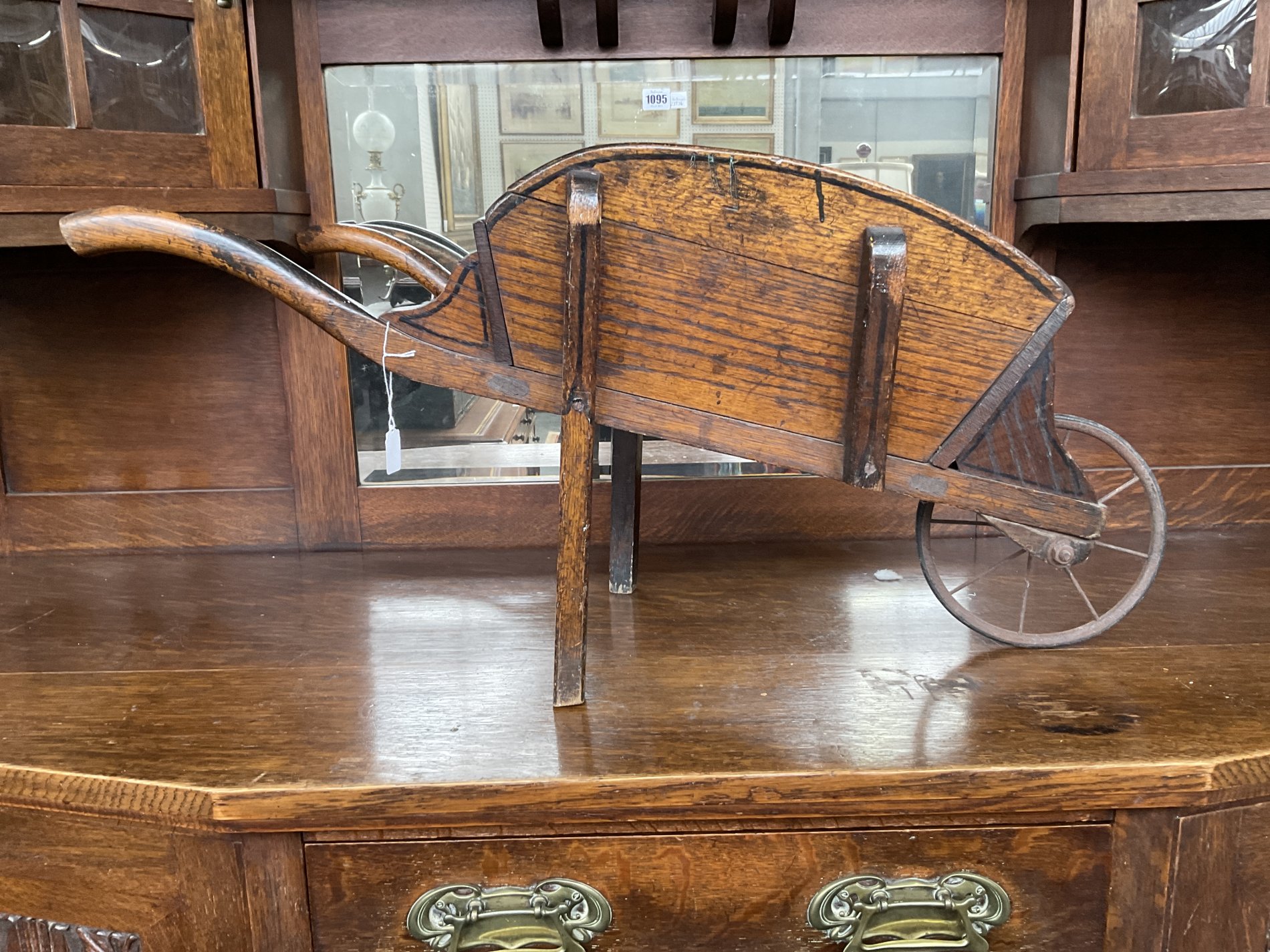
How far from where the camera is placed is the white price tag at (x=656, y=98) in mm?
1142

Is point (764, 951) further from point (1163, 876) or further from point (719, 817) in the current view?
point (1163, 876)

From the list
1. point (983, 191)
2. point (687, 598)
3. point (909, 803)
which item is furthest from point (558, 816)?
point (983, 191)

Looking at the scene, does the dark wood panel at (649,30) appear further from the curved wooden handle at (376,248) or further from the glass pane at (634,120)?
the curved wooden handle at (376,248)

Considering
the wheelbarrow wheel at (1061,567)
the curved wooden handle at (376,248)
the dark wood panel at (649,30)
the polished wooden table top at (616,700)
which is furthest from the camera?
the dark wood panel at (649,30)

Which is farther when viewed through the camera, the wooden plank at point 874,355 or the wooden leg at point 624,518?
the wooden leg at point 624,518

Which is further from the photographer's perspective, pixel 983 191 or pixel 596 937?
pixel 983 191

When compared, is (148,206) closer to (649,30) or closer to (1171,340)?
(649,30)

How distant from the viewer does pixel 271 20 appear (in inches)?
41.9

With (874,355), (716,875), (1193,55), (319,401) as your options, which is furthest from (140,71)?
(1193,55)

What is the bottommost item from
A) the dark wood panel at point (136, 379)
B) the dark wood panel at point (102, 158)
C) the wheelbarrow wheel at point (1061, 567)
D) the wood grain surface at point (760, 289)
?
the wheelbarrow wheel at point (1061, 567)

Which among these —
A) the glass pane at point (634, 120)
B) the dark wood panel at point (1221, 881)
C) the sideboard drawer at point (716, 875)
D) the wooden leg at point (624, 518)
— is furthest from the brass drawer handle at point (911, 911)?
the glass pane at point (634, 120)

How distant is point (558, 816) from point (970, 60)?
948mm

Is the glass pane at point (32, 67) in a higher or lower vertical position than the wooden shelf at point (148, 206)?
higher

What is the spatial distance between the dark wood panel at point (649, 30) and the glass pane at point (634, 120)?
1cm
